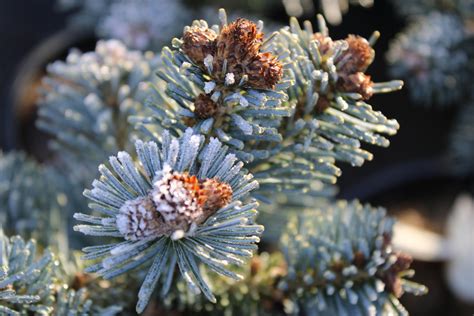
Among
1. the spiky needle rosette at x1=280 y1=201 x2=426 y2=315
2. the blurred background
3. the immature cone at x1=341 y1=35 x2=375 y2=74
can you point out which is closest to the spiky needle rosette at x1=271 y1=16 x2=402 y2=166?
the immature cone at x1=341 y1=35 x2=375 y2=74

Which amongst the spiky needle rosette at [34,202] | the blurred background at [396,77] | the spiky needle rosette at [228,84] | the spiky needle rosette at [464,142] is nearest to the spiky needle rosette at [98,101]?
the spiky needle rosette at [34,202]

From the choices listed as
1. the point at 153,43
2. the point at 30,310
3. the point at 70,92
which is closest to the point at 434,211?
the point at 153,43

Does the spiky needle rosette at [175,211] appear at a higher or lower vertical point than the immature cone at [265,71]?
lower

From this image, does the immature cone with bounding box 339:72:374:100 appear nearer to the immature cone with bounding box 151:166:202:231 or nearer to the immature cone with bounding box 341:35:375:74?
the immature cone with bounding box 341:35:375:74

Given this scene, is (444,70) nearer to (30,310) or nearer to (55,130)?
(55,130)

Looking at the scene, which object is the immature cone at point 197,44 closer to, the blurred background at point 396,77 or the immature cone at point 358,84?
the immature cone at point 358,84

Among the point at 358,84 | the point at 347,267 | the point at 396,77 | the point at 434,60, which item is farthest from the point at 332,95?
the point at 396,77

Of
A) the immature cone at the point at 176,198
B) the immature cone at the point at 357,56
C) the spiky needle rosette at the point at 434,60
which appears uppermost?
the spiky needle rosette at the point at 434,60
